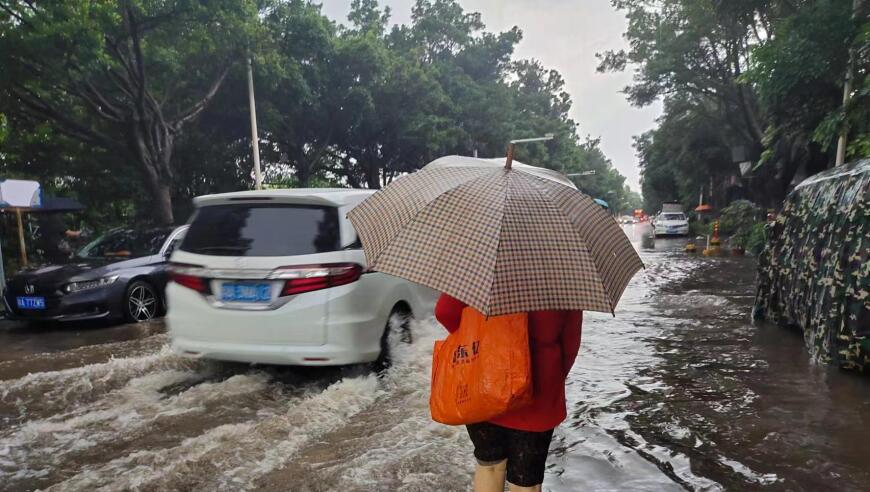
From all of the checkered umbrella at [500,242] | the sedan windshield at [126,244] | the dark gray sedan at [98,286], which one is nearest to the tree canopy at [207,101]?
the sedan windshield at [126,244]

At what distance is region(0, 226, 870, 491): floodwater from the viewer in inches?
128

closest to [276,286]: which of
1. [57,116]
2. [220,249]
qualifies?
[220,249]

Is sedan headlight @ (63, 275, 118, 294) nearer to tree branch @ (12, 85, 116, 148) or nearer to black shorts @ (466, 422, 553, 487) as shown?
black shorts @ (466, 422, 553, 487)

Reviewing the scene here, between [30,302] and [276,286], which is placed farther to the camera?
[30,302]

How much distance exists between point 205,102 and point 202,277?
14861 millimetres

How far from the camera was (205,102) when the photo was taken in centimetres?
1752

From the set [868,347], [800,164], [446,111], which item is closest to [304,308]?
[868,347]

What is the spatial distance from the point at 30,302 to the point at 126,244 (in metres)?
1.55

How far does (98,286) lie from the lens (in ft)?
24.9

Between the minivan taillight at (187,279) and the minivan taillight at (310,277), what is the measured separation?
0.67m

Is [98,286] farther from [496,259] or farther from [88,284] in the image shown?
[496,259]

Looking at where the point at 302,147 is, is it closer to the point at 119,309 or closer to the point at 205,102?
the point at 205,102

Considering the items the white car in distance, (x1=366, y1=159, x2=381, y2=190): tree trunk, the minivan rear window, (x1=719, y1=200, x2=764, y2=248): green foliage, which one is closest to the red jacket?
the minivan rear window

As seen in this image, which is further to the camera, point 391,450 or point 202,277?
point 202,277
